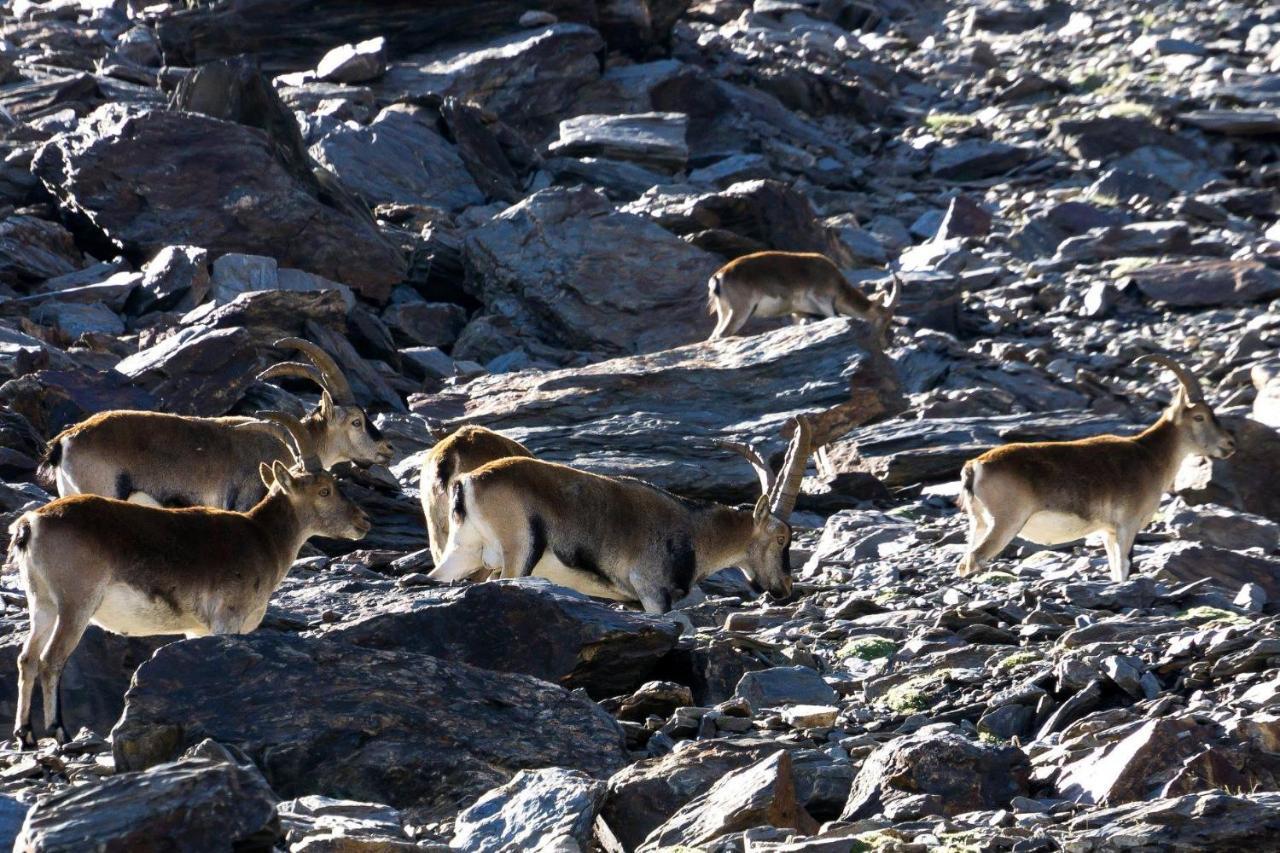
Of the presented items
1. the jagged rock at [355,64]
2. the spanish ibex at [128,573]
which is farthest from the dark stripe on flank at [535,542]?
the jagged rock at [355,64]

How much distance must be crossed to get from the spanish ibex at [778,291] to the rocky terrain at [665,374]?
1265 mm

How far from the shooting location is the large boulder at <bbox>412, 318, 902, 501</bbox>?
1744 centimetres

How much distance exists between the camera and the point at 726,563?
13.3m

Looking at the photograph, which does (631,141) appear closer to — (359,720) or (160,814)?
(359,720)

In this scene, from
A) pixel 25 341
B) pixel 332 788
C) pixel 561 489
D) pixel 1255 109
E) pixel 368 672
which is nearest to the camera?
pixel 332 788

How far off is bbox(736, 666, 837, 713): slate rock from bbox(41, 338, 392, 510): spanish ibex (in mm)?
5501

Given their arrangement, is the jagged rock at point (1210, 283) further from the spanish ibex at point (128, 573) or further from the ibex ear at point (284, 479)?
the spanish ibex at point (128, 573)

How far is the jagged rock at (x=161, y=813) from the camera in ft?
18.6

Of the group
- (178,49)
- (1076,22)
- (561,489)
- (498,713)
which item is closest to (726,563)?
(561,489)

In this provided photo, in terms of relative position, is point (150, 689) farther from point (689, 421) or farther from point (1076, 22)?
point (1076, 22)

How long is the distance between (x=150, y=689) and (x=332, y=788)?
36.3 inches

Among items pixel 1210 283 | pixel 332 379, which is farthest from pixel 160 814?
pixel 1210 283

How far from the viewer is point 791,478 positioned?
14.1 metres

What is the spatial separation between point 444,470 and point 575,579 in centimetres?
122
